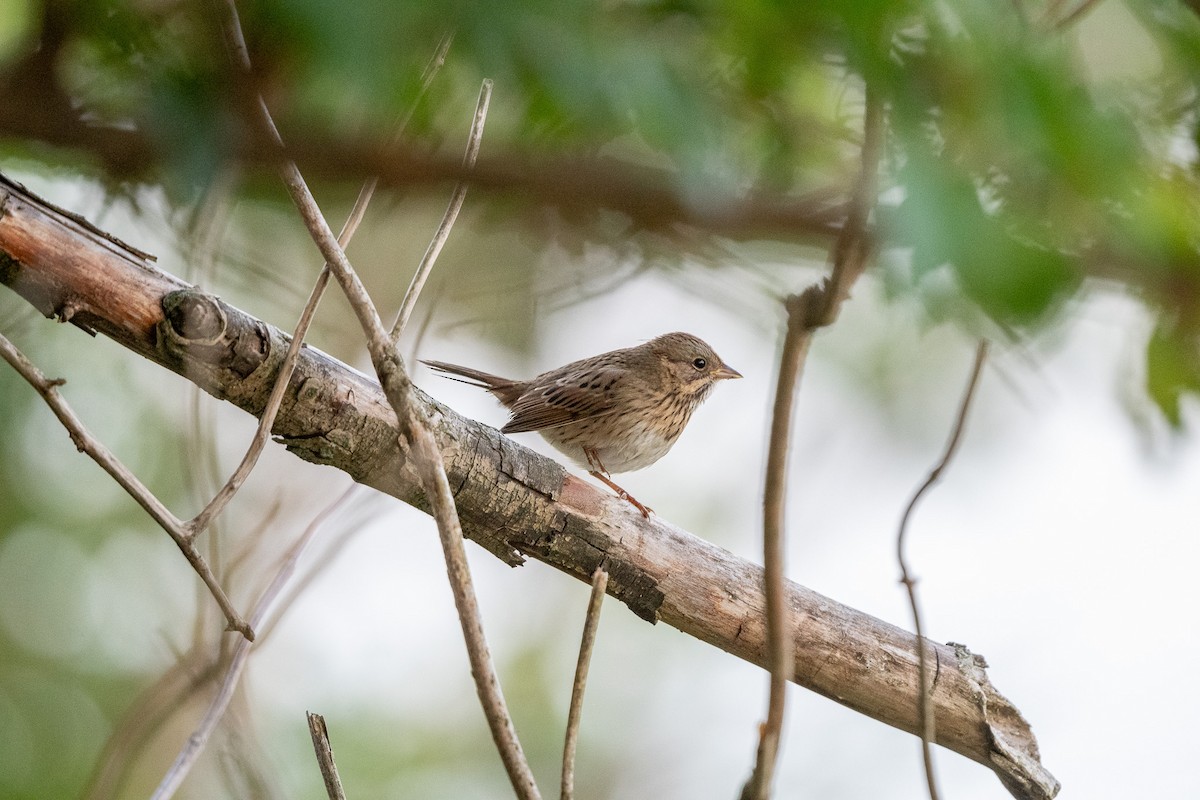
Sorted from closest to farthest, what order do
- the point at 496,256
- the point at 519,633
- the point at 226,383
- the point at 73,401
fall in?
1. the point at 226,383
2. the point at 496,256
3. the point at 73,401
4. the point at 519,633

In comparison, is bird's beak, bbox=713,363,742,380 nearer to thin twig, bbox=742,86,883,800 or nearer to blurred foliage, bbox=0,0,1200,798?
blurred foliage, bbox=0,0,1200,798

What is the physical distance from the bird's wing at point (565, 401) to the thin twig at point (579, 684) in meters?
3.59

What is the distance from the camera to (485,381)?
18.7 ft

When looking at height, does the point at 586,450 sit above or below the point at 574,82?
above

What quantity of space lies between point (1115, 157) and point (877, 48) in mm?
405

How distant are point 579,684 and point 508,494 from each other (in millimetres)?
1504

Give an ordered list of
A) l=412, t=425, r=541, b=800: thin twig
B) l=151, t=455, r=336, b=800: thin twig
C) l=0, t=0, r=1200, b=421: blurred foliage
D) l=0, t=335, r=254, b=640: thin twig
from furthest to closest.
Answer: l=0, t=335, r=254, b=640: thin twig
l=151, t=455, r=336, b=800: thin twig
l=412, t=425, r=541, b=800: thin twig
l=0, t=0, r=1200, b=421: blurred foliage

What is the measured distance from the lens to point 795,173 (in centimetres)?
164

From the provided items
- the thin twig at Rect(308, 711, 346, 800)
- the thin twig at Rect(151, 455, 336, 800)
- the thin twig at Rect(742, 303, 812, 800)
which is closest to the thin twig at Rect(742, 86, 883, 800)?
the thin twig at Rect(742, 303, 812, 800)

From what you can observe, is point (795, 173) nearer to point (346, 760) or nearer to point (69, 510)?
point (346, 760)

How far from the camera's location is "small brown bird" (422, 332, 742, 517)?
546 cm

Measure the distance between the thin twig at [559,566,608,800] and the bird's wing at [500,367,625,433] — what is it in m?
3.59

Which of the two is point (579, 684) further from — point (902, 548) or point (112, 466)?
point (112, 466)

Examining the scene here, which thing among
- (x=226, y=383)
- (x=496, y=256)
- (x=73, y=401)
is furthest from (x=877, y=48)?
(x=73, y=401)
